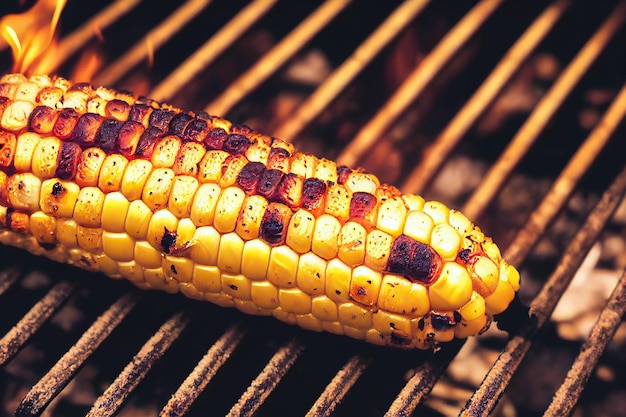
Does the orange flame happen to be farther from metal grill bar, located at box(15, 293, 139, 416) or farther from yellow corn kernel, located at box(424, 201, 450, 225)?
yellow corn kernel, located at box(424, 201, 450, 225)

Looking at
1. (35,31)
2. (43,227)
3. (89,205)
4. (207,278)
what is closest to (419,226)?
(207,278)

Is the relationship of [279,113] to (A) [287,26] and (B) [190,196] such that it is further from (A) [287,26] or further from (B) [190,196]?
(B) [190,196]

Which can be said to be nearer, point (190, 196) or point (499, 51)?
point (190, 196)

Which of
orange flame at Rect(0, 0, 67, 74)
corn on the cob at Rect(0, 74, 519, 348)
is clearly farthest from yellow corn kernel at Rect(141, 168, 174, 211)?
orange flame at Rect(0, 0, 67, 74)

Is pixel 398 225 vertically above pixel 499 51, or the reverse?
pixel 499 51

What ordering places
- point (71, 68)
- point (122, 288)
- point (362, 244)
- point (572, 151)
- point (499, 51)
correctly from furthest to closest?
point (499, 51), point (572, 151), point (71, 68), point (122, 288), point (362, 244)

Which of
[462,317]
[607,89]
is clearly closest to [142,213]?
[462,317]

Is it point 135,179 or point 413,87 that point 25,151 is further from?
point 413,87
